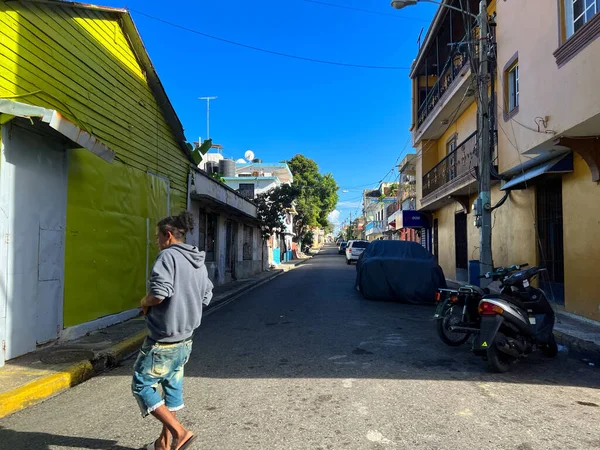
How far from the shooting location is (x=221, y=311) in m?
10.5

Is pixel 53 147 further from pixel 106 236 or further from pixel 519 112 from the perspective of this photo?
pixel 519 112

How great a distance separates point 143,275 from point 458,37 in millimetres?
14450

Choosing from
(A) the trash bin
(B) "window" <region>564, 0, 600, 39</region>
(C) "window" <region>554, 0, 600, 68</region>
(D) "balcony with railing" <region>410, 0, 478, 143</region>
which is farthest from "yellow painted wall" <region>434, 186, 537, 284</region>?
(B) "window" <region>564, 0, 600, 39</region>

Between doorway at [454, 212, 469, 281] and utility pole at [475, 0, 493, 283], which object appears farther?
doorway at [454, 212, 469, 281]

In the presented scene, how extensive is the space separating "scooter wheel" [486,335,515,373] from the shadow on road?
401 centimetres

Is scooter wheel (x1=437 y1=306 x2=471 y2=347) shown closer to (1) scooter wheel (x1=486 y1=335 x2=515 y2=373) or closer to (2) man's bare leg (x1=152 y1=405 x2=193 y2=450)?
(1) scooter wheel (x1=486 y1=335 x2=515 y2=373)

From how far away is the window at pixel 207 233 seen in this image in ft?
47.0

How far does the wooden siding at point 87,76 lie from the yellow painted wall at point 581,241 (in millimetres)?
9063

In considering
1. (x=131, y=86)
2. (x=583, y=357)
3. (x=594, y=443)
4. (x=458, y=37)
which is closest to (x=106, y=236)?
(x=131, y=86)

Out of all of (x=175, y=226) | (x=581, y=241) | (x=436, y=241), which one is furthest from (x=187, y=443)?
(x=436, y=241)

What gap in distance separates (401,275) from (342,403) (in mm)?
7253

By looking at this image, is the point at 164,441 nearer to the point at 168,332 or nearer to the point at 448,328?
the point at 168,332

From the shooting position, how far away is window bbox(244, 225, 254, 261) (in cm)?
2139

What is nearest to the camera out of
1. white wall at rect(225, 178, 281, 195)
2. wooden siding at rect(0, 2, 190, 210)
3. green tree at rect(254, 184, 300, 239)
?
wooden siding at rect(0, 2, 190, 210)
